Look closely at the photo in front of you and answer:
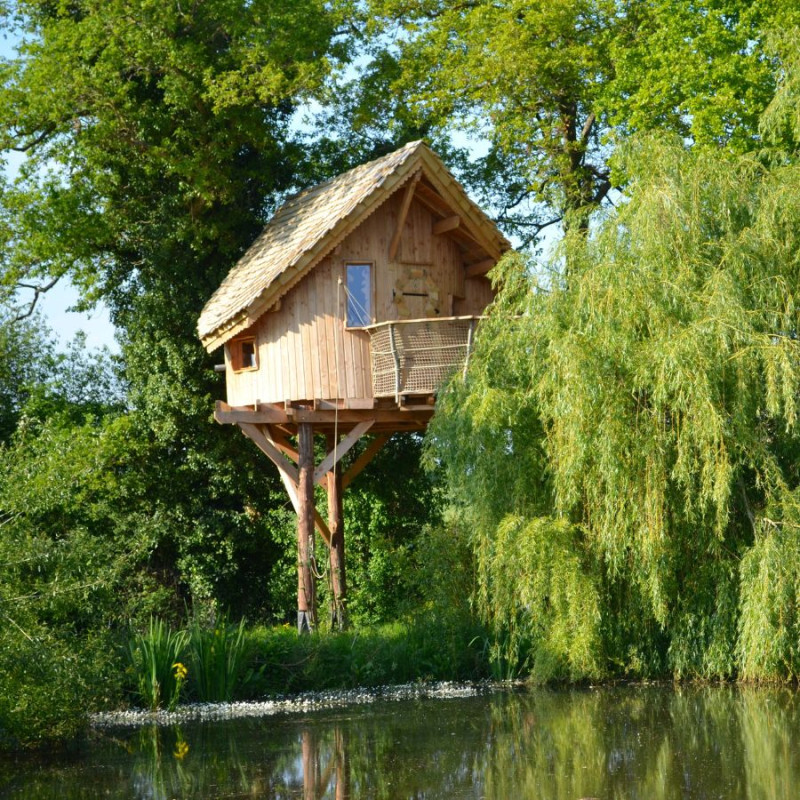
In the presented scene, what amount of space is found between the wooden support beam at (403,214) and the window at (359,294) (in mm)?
504

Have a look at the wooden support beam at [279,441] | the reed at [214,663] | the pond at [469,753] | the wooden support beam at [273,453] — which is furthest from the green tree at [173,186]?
the pond at [469,753]

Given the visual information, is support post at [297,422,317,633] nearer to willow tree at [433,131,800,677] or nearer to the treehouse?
the treehouse

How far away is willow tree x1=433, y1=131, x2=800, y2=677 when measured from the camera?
1524 centimetres

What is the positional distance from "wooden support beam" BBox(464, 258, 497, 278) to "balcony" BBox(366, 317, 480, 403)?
7.05 feet

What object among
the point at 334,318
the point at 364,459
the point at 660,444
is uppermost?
the point at 334,318

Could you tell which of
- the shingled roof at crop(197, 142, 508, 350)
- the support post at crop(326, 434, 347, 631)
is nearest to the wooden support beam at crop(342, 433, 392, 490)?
the support post at crop(326, 434, 347, 631)

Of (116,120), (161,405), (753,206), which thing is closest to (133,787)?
(753,206)

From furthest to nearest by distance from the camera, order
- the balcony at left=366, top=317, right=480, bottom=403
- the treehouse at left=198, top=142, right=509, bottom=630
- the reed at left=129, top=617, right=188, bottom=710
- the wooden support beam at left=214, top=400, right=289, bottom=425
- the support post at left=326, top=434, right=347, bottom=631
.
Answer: the support post at left=326, top=434, right=347, bottom=631, the wooden support beam at left=214, top=400, right=289, bottom=425, the treehouse at left=198, top=142, right=509, bottom=630, the balcony at left=366, top=317, right=480, bottom=403, the reed at left=129, top=617, right=188, bottom=710

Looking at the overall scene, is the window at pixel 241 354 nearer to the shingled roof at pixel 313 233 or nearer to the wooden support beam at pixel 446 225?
the shingled roof at pixel 313 233

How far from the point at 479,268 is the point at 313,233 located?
3.24 m

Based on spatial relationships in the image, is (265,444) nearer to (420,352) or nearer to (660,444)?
(420,352)

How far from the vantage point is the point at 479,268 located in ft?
72.1

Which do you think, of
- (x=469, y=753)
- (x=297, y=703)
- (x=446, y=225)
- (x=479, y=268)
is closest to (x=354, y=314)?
(x=446, y=225)

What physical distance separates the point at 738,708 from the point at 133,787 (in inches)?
274
